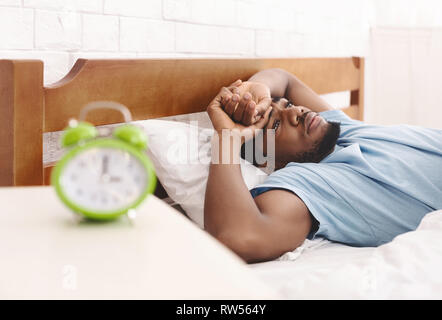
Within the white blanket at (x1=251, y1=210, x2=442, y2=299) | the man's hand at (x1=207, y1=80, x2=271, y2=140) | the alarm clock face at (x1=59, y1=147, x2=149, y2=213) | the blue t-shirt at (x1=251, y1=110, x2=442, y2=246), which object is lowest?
Result: the white blanket at (x1=251, y1=210, x2=442, y2=299)

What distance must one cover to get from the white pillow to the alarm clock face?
0.57 metres

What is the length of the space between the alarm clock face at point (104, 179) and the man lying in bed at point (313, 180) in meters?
0.46

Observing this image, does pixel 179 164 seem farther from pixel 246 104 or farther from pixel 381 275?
pixel 381 275

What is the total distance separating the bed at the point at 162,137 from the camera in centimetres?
71

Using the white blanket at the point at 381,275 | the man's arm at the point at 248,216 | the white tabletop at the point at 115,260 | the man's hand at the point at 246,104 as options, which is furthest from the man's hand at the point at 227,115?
the white tabletop at the point at 115,260

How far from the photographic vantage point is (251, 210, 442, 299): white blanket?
682mm

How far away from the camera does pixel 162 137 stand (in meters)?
1.15

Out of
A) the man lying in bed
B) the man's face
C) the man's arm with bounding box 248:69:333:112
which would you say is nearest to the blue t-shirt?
the man lying in bed

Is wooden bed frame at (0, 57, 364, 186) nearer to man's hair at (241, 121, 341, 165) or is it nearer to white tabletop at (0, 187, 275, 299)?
man's hair at (241, 121, 341, 165)

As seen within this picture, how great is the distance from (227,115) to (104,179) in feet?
2.48

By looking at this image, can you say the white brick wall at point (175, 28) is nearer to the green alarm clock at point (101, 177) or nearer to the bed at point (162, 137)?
the bed at point (162, 137)

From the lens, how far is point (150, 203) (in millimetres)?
631

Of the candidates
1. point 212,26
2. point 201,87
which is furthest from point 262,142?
point 212,26
